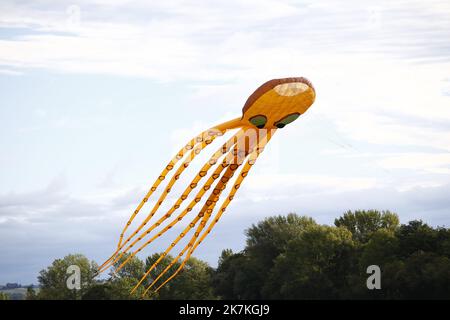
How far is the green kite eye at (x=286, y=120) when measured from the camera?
65.1 metres

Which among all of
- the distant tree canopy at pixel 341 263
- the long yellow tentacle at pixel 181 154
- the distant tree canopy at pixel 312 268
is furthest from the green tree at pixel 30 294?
the long yellow tentacle at pixel 181 154

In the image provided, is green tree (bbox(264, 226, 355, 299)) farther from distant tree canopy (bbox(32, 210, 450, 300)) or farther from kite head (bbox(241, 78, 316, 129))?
kite head (bbox(241, 78, 316, 129))

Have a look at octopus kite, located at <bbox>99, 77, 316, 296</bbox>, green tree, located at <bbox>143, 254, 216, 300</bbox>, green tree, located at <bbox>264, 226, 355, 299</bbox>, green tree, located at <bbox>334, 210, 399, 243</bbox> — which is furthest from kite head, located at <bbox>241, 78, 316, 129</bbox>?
green tree, located at <bbox>334, 210, 399, 243</bbox>

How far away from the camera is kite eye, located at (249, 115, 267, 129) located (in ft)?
213

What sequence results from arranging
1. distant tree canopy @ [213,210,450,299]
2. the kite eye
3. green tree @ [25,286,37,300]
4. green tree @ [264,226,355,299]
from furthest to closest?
green tree @ [264,226,355,299]
green tree @ [25,286,37,300]
distant tree canopy @ [213,210,450,299]
the kite eye

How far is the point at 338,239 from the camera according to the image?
109 m

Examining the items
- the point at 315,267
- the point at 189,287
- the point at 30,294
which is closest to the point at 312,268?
the point at 315,267

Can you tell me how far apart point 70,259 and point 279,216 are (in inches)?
1016

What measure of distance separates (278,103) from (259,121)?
208 cm

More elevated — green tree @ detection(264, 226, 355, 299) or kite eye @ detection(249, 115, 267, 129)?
kite eye @ detection(249, 115, 267, 129)

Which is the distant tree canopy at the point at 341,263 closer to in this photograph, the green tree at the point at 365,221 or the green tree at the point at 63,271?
the green tree at the point at 365,221
